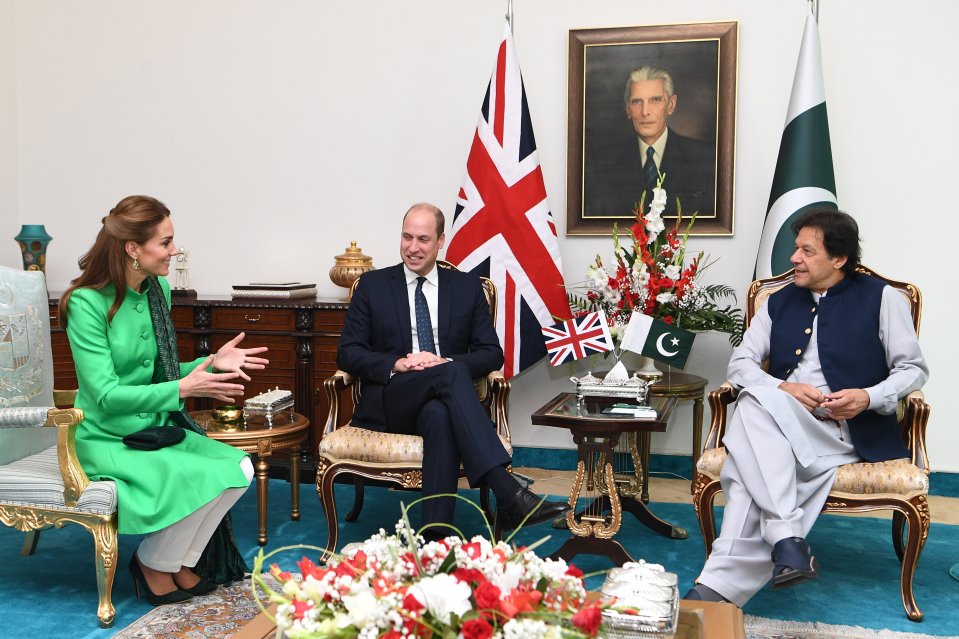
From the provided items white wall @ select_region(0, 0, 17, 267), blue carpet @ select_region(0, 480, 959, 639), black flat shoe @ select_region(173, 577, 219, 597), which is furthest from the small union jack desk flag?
white wall @ select_region(0, 0, 17, 267)

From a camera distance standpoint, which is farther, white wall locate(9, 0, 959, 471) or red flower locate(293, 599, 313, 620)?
white wall locate(9, 0, 959, 471)

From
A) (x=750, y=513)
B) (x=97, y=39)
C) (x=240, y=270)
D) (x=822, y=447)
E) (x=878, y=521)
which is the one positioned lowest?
(x=878, y=521)

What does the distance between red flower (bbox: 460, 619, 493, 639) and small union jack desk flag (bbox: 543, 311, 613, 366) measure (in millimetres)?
2396

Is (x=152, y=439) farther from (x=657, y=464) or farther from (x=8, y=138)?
(x=8, y=138)

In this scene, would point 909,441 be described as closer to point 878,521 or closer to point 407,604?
point 878,521

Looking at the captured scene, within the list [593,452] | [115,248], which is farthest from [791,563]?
[115,248]

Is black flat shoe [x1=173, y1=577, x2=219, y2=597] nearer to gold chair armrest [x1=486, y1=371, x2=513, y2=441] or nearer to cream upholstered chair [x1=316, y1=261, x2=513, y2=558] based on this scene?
cream upholstered chair [x1=316, y1=261, x2=513, y2=558]

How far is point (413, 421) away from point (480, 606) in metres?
2.15

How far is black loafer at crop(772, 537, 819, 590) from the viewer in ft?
9.04

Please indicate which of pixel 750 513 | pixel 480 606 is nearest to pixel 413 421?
pixel 750 513

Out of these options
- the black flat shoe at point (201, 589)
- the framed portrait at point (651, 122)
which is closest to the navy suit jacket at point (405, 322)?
the black flat shoe at point (201, 589)

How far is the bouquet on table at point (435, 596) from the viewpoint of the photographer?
54.2 inches

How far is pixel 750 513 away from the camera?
9.93 ft

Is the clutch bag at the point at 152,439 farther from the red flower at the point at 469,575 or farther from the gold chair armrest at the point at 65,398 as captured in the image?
the red flower at the point at 469,575
